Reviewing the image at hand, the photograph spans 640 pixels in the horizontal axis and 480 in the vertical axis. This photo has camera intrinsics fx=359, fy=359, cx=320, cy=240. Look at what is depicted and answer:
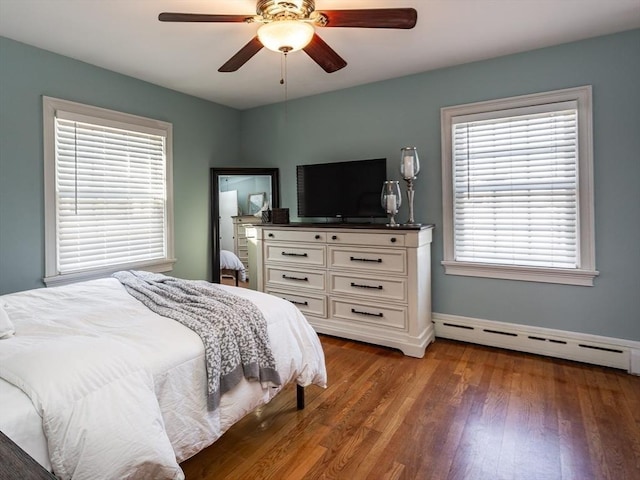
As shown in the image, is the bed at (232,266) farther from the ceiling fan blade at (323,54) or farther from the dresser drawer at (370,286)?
the ceiling fan blade at (323,54)

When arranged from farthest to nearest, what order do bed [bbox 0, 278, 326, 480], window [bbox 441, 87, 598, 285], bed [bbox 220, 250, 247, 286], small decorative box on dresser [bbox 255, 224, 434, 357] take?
bed [bbox 220, 250, 247, 286]
small decorative box on dresser [bbox 255, 224, 434, 357]
window [bbox 441, 87, 598, 285]
bed [bbox 0, 278, 326, 480]

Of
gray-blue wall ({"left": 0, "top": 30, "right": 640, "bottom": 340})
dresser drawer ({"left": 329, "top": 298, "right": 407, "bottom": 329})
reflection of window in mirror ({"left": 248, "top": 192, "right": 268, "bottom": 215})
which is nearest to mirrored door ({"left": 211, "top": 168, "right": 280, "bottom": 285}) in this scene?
reflection of window in mirror ({"left": 248, "top": 192, "right": 268, "bottom": 215})

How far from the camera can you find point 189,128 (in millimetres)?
3979

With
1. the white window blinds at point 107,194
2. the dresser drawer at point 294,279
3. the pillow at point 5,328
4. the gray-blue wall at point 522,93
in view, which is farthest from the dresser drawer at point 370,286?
the pillow at point 5,328

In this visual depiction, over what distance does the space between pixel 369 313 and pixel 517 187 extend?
5.45ft

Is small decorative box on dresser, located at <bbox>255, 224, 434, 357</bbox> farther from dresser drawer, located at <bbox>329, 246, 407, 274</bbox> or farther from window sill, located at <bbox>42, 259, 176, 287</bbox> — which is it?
window sill, located at <bbox>42, 259, 176, 287</bbox>

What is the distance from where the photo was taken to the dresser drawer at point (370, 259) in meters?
3.05

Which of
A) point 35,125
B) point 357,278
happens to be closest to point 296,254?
point 357,278

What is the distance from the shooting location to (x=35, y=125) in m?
2.77

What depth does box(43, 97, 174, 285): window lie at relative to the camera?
290 centimetres

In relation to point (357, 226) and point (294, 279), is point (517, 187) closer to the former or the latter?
point (357, 226)

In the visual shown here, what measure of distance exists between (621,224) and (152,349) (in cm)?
321

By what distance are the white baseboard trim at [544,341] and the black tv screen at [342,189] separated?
1265 mm

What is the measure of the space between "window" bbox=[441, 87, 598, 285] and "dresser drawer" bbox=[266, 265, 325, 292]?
1202 millimetres
